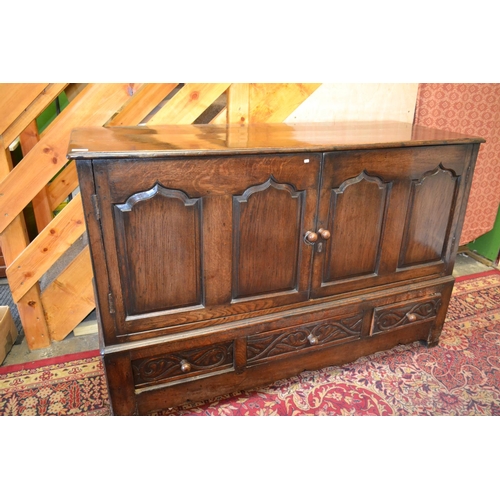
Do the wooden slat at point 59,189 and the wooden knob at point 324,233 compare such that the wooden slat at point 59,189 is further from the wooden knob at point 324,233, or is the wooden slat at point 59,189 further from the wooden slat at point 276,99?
the wooden knob at point 324,233

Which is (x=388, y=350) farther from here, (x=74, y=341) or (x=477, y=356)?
(x=74, y=341)

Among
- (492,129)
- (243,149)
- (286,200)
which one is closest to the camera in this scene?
(243,149)

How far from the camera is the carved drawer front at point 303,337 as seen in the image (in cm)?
169

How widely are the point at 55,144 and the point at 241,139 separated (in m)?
0.88

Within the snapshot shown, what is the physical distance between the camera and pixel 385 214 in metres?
1.68

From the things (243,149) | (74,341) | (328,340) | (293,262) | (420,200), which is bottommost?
(74,341)

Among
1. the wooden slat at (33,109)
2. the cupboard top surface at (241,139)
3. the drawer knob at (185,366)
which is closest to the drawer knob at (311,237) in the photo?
the cupboard top surface at (241,139)

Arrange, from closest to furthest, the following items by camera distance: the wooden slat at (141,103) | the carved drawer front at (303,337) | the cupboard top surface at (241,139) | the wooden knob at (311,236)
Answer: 1. the cupboard top surface at (241,139)
2. the wooden knob at (311,236)
3. the carved drawer front at (303,337)
4. the wooden slat at (141,103)

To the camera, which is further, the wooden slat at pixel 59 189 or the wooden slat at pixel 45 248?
the wooden slat at pixel 59 189

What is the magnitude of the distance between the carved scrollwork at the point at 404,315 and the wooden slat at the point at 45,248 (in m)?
1.44

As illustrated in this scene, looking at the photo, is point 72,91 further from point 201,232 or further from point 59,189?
point 201,232

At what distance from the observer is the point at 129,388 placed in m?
1.54

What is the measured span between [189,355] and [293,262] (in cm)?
53
